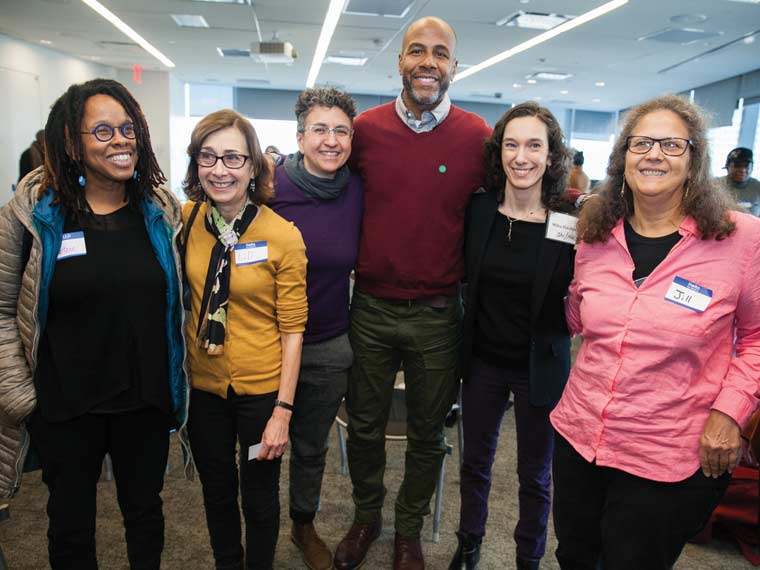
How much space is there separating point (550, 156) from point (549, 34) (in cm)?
688

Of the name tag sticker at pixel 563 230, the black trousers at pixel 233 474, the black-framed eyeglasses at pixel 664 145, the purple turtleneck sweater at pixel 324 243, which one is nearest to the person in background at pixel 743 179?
the name tag sticker at pixel 563 230

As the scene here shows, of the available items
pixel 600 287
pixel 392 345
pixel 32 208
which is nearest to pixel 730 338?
pixel 600 287

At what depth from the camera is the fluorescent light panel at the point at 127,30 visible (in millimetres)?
7293

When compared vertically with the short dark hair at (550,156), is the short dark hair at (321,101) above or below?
above

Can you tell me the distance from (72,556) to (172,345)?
66 cm

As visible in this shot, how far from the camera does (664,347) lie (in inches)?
52.5

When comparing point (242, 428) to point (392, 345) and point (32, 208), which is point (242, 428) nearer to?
point (392, 345)

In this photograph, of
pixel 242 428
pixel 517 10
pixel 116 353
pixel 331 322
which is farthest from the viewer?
pixel 517 10

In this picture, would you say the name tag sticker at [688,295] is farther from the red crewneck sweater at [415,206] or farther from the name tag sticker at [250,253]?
the name tag sticker at [250,253]

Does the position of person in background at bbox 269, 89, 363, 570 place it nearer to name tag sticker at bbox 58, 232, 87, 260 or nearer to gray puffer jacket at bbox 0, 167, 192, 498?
name tag sticker at bbox 58, 232, 87, 260

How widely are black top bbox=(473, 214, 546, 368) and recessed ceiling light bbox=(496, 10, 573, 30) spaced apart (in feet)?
19.3

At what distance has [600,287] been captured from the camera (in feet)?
4.82

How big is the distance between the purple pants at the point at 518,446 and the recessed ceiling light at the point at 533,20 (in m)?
6.10

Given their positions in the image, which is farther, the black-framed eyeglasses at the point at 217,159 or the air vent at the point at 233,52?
the air vent at the point at 233,52
